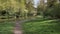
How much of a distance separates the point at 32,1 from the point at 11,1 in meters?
3.86

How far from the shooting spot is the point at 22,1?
14836 millimetres

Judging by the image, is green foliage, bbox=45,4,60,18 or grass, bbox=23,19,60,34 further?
green foliage, bbox=45,4,60,18

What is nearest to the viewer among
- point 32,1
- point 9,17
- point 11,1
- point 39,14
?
point 11,1

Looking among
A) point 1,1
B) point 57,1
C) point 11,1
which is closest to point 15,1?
point 11,1

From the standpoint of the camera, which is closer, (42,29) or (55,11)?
(42,29)

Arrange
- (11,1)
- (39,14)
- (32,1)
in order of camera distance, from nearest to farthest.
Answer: (11,1) → (32,1) → (39,14)

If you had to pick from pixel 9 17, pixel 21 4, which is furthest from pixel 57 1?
pixel 9 17

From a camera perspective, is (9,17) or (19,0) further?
(9,17)

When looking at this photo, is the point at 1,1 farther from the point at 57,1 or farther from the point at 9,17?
the point at 9,17

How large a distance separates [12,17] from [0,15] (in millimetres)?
2306

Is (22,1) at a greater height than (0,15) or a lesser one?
greater

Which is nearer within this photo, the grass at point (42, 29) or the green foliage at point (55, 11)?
the grass at point (42, 29)

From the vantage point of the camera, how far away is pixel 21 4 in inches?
601

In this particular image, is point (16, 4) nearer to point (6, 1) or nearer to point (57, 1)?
point (6, 1)
